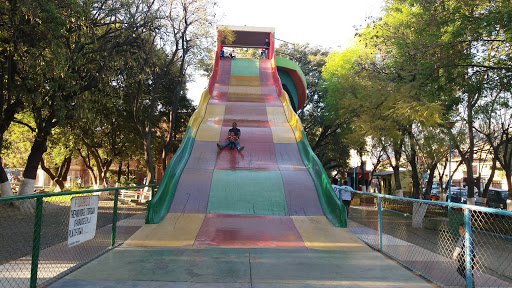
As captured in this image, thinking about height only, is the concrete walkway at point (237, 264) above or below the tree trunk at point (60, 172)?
below

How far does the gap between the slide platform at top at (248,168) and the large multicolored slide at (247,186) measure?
0.02 m

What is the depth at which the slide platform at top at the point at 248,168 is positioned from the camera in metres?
9.63

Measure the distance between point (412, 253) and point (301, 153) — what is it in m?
6.93

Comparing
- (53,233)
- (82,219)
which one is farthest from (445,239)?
(53,233)

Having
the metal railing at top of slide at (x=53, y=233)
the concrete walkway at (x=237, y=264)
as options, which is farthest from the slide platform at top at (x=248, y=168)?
the metal railing at top of slide at (x=53, y=233)

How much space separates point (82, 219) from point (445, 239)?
4951mm

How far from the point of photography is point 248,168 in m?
12.2

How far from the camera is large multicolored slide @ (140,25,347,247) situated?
8.35 m

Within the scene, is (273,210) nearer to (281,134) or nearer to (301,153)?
(301,153)

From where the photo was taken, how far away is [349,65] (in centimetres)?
2567

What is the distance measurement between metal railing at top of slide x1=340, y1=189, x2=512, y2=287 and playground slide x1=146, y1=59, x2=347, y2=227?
1.59 metres

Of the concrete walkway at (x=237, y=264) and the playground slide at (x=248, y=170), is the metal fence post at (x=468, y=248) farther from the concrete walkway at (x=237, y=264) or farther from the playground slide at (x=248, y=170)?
the playground slide at (x=248, y=170)

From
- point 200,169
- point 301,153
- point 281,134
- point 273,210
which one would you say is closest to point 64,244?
point 273,210

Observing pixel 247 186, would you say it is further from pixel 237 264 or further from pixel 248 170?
pixel 237 264
